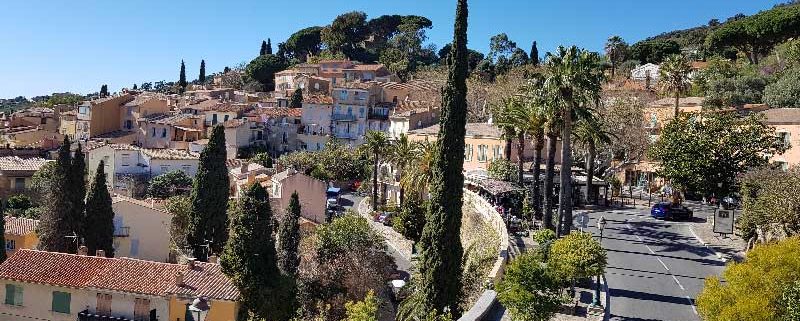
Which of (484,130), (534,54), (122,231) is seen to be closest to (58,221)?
(122,231)

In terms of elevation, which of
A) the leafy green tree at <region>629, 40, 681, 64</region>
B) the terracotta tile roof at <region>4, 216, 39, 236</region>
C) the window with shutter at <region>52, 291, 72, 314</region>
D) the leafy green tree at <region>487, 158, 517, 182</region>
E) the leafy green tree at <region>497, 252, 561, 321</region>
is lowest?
the window with shutter at <region>52, 291, 72, 314</region>

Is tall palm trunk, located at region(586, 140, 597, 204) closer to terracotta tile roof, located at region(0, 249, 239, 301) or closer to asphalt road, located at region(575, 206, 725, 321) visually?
asphalt road, located at region(575, 206, 725, 321)

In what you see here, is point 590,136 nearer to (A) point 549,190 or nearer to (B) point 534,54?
(A) point 549,190

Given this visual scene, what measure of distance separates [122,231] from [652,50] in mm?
84504

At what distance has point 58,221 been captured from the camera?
41.2 metres

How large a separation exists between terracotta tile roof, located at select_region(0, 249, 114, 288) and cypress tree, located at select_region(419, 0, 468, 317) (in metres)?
16.1

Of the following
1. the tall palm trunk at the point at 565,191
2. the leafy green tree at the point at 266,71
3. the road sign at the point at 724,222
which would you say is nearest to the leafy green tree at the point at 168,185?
the tall palm trunk at the point at 565,191

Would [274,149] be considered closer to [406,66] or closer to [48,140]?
[48,140]

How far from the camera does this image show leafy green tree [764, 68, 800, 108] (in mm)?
58781

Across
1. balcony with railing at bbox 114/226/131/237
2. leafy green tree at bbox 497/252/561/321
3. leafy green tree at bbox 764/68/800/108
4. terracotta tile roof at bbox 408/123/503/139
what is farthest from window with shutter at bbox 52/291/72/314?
leafy green tree at bbox 764/68/800/108

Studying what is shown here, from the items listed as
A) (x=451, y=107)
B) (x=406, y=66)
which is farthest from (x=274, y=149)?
(x=451, y=107)

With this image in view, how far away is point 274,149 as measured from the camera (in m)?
84.8

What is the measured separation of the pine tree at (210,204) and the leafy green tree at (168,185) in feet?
60.8

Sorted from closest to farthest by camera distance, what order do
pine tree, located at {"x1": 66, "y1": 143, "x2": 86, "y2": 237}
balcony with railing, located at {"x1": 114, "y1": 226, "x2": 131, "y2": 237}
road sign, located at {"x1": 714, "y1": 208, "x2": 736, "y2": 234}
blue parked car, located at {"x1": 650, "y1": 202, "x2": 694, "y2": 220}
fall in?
road sign, located at {"x1": 714, "y1": 208, "x2": 736, "y2": 234}
blue parked car, located at {"x1": 650, "y1": 202, "x2": 694, "y2": 220}
pine tree, located at {"x1": 66, "y1": 143, "x2": 86, "y2": 237}
balcony with railing, located at {"x1": 114, "y1": 226, "x2": 131, "y2": 237}
